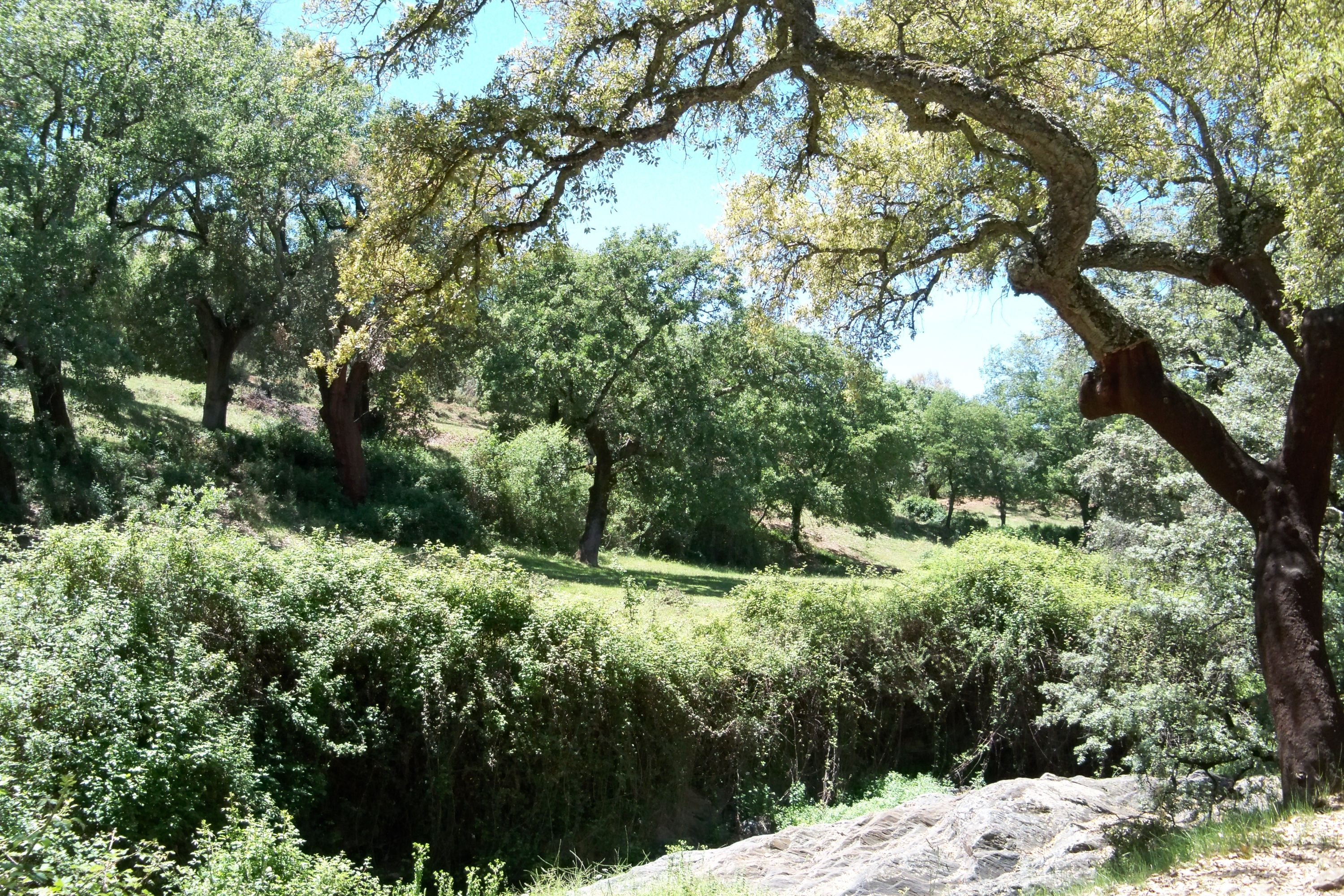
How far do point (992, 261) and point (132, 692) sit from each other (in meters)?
10.1

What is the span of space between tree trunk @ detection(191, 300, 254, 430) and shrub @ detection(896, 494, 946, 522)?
44.6m

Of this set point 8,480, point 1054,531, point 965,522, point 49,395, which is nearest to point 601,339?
point 49,395

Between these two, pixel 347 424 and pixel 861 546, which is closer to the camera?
pixel 347 424

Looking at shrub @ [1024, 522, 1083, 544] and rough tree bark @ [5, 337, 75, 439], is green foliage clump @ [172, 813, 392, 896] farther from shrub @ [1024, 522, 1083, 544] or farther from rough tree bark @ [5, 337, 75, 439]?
shrub @ [1024, 522, 1083, 544]

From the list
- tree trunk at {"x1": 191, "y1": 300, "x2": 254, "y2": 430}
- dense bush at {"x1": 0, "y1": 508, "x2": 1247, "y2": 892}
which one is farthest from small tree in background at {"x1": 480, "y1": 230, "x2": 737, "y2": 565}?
dense bush at {"x1": 0, "y1": 508, "x2": 1247, "y2": 892}

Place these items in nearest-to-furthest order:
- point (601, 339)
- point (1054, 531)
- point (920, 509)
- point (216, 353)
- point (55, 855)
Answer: point (55, 855)
point (216, 353)
point (601, 339)
point (1054, 531)
point (920, 509)

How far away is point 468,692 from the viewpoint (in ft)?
33.7

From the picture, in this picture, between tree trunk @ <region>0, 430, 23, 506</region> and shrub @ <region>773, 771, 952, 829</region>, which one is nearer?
shrub @ <region>773, 771, 952, 829</region>

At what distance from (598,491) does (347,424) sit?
710 cm

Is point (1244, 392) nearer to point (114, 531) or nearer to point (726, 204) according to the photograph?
point (726, 204)

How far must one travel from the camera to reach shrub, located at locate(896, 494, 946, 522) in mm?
60438

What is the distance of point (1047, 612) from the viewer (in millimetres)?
13891

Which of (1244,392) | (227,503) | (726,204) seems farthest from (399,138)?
(227,503)

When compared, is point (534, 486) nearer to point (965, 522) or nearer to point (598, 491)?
point (598, 491)
